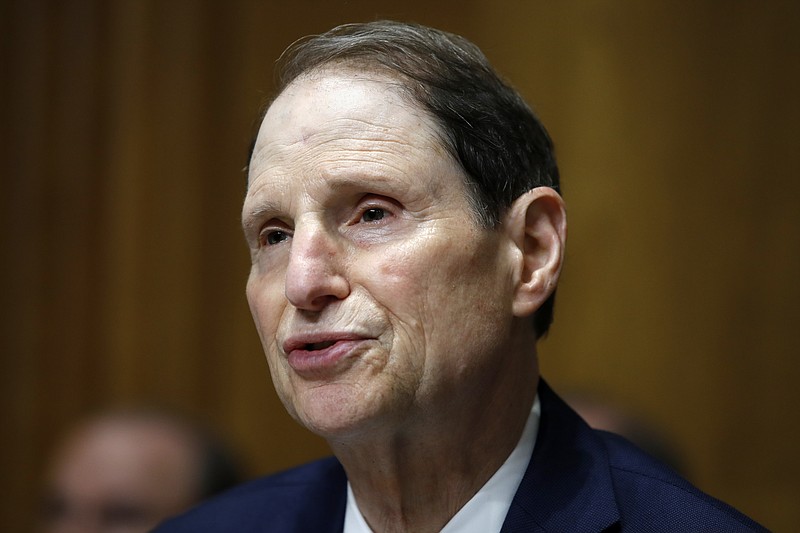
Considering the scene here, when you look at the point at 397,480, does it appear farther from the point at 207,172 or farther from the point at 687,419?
the point at 207,172

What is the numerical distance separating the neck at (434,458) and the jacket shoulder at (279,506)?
0.56ft

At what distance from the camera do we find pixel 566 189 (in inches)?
155

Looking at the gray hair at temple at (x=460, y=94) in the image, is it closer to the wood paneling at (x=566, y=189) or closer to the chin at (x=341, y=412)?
the chin at (x=341, y=412)

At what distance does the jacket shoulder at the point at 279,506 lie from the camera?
2.20 m

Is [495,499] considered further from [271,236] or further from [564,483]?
[271,236]

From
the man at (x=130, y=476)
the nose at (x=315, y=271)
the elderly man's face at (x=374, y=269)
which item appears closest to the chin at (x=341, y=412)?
the elderly man's face at (x=374, y=269)

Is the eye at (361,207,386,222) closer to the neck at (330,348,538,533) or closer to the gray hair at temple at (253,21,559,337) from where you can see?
the gray hair at temple at (253,21,559,337)

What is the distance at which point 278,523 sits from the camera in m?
2.24

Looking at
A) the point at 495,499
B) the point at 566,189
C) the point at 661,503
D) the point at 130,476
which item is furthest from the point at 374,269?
the point at 566,189

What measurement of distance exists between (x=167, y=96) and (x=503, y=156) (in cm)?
→ 272

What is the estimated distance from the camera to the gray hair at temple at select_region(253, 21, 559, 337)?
1906mm

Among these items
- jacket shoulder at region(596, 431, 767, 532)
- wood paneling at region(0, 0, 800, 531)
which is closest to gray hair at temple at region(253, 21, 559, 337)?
jacket shoulder at region(596, 431, 767, 532)

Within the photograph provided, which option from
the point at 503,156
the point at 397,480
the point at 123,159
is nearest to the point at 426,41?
the point at 503,156

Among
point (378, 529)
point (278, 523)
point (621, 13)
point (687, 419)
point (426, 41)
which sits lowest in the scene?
point (687, 419)
